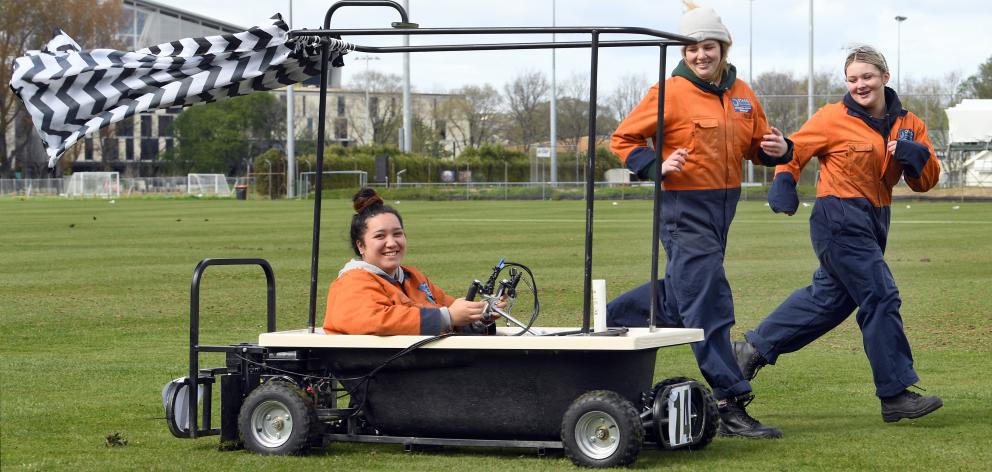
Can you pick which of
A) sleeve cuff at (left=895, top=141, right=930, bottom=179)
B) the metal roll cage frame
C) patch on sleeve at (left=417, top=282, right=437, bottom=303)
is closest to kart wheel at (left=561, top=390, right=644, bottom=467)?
the metal roll cage frame

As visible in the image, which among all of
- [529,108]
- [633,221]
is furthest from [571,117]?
[633,221]

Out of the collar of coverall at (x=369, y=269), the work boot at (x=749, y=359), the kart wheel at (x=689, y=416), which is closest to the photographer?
the kart wheel at (x=689, y=416)

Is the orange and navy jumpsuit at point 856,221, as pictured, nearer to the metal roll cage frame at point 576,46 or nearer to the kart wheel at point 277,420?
the metal roll cage frame at point 576,46

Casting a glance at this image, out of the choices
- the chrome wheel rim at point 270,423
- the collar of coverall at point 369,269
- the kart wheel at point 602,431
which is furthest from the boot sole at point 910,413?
the chrome wheel rim at point 270,423

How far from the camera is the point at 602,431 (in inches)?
237

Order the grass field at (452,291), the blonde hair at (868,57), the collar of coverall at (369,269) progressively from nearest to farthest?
the grass field at (452,291) → the collar of coverall at (369,269) → the blonde hair at (868,57)

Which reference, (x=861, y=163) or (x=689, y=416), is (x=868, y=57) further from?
(x=689, y=416)

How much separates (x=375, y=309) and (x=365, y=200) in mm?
652

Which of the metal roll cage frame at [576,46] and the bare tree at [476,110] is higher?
the bare tree at [476,110]

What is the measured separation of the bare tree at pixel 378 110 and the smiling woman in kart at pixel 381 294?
4980 inches

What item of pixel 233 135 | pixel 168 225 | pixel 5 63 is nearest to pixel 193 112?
pixel 233 135

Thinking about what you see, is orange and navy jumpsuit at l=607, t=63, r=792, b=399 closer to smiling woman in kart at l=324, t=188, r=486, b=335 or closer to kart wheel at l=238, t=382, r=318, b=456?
smiling woman in kart at l=324, t=188, r=486, b=335

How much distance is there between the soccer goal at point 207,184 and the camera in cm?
9768

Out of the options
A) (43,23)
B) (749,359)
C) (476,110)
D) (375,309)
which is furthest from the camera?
(476,110)
